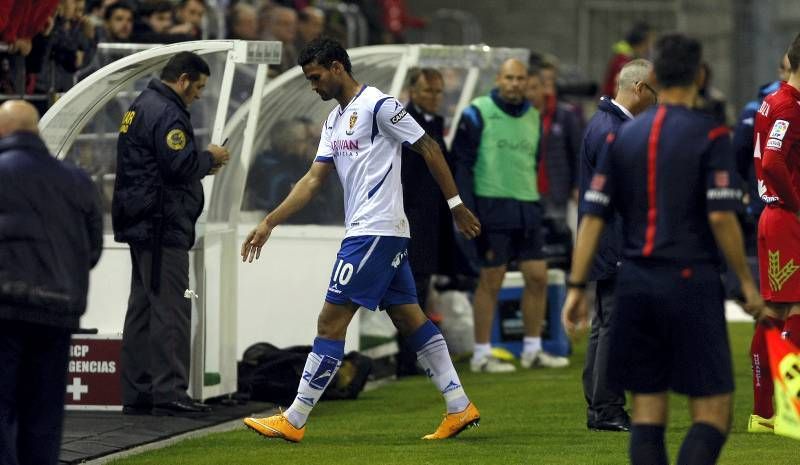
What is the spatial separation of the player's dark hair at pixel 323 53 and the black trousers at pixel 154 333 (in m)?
1.98

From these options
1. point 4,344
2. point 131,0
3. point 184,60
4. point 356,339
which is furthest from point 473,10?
point 4,344

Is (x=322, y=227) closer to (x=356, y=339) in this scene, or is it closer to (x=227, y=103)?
(x=356, y=339)

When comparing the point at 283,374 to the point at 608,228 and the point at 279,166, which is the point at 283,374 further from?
the point at 608,228

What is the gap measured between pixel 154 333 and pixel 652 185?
4810 mm

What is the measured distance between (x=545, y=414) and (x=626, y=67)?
7.59ft

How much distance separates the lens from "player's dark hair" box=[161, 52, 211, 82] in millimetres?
10555

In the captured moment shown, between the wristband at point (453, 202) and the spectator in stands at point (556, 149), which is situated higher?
the spectator in stands at point (556, 149)

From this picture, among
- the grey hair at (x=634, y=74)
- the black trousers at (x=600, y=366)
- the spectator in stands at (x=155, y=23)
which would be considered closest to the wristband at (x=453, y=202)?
the black trousers at (x=600, y=366)

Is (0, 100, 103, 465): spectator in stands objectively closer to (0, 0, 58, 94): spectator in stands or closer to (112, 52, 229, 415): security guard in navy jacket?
(112, 52, 229, 415): security guard in navy jacket

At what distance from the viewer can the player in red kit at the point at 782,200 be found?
29.9ft

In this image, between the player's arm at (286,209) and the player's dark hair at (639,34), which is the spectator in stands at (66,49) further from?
the player's dark hair at (639,34)

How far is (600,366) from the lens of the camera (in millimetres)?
9570

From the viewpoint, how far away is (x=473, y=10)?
28891 millimetres

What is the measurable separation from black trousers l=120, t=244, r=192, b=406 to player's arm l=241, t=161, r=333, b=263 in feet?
4.83
